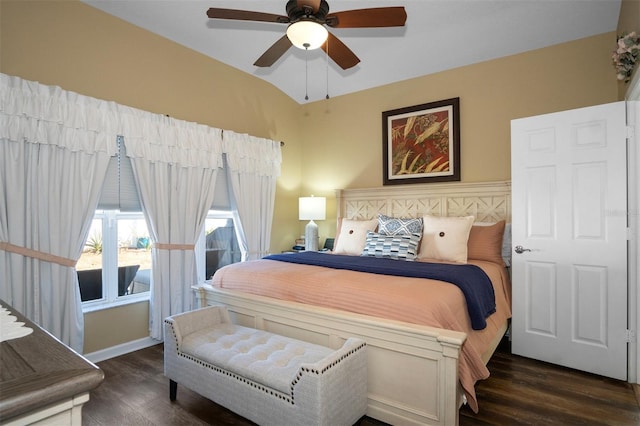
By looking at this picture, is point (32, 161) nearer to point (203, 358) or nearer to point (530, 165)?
point (203, 358)

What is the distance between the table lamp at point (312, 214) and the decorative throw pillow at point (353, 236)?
69 centimetres

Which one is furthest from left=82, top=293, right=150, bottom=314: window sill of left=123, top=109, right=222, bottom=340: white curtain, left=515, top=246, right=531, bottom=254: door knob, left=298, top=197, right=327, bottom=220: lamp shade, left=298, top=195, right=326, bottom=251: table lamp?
left=515, top=246, right=531, bottom=254: door knob

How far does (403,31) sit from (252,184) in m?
2.31

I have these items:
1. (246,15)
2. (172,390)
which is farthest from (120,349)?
(246,15)

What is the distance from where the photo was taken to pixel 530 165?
2.90 m

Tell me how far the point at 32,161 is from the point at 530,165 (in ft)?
12.7

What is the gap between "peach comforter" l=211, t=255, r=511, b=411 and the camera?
188cm

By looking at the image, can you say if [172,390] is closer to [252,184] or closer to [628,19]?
[252,184]

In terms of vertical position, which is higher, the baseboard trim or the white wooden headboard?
the white wooden headboard

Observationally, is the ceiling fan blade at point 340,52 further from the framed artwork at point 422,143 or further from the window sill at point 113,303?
the window sill at point 113,303

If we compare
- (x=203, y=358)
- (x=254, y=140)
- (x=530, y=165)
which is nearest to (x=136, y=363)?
(x=203, y=358)

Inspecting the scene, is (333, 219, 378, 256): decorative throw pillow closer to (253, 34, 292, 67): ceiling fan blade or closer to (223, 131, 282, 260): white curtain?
(223, 131, 282, 260): white curtain

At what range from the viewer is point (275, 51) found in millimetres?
2529

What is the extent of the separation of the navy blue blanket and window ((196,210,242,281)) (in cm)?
146
